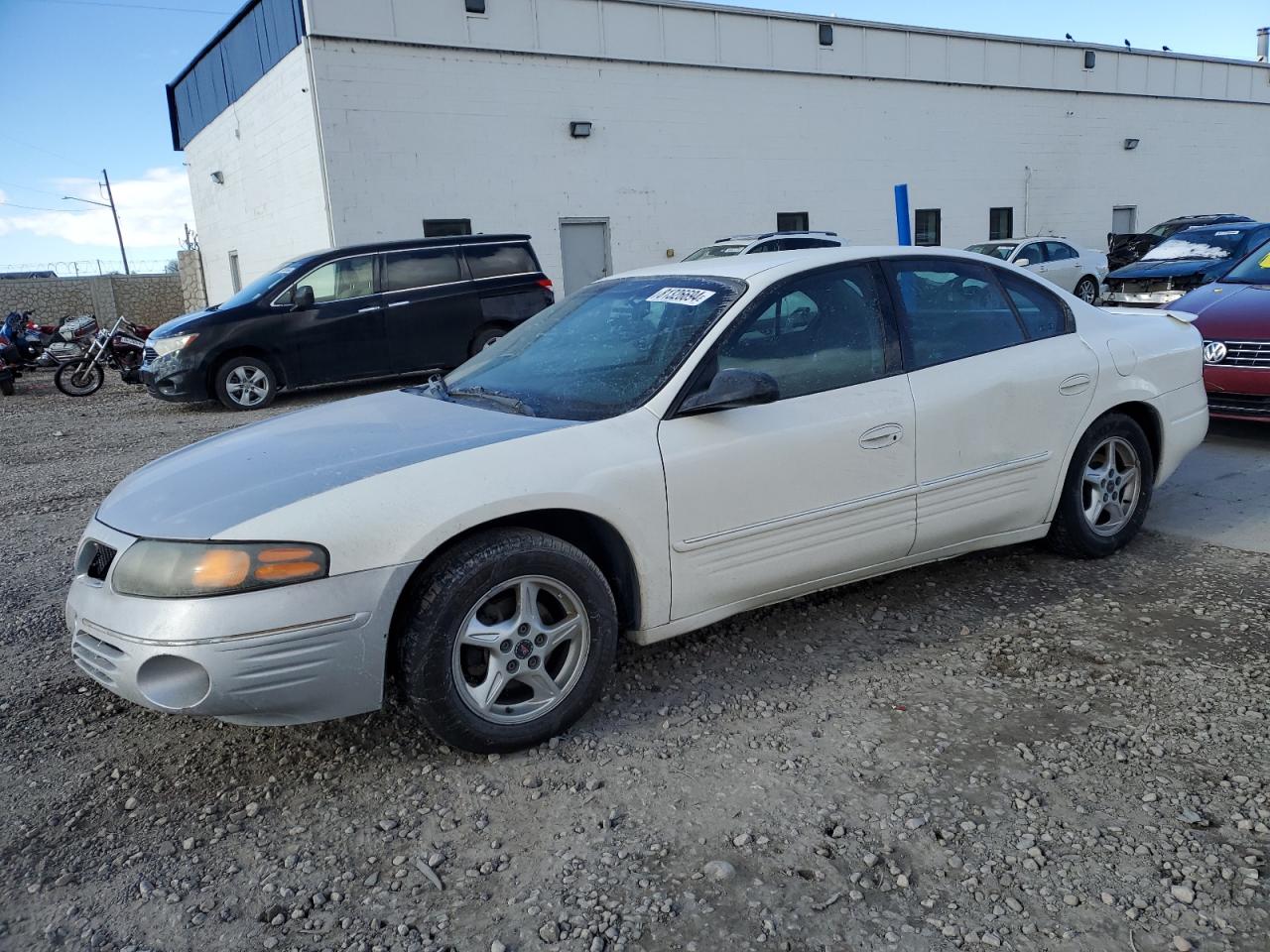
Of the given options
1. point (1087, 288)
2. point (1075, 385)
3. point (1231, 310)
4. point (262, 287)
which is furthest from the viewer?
point (1087, 288)

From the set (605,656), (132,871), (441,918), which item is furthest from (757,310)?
(132,871)

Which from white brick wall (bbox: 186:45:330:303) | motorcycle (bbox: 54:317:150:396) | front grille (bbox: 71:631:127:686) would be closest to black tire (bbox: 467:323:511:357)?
motorcycle (bbox: 54:317:150:396)

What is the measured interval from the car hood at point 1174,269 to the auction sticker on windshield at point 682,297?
10595 millimetres

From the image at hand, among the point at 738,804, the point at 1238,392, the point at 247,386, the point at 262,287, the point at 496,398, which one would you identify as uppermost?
the point at 262,287

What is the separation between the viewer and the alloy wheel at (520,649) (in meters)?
2.87

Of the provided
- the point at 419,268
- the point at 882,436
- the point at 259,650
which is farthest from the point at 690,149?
the point at 259,650

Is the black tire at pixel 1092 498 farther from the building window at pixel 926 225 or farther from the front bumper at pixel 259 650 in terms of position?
the building window at pixel 926 225

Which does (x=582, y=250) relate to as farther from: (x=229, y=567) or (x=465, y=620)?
(x=229, y=567)

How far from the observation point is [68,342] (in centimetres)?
1427

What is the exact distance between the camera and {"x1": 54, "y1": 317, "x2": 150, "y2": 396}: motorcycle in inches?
526

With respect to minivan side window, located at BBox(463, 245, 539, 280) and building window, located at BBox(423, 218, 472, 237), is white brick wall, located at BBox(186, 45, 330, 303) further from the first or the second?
minivan side window, located at BBox(463, 245, 539, 280)

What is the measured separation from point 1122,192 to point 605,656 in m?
28.0

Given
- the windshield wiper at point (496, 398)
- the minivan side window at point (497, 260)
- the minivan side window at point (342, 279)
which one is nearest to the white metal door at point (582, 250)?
the minivan side window at point (497, 260)

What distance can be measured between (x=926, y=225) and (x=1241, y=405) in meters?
17.4
